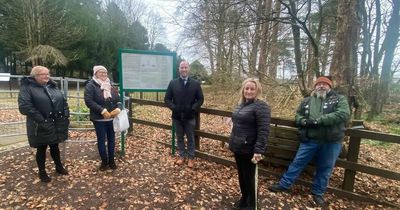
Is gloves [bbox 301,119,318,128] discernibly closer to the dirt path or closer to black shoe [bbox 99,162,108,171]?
the dirt path

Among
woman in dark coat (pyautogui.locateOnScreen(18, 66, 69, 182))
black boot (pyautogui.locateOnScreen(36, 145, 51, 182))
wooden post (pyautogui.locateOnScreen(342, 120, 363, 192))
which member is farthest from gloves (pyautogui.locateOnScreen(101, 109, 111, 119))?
wooden post (pyautogui.locateOnScreen(342, 120, 363, 192))

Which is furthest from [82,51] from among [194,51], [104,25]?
[194,51]

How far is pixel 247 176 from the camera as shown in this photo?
12.2ft

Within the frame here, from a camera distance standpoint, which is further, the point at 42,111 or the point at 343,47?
the point at 343,47

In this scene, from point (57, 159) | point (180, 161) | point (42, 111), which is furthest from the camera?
point (180, 161)

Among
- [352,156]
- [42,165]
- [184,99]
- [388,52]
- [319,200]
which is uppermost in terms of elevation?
[388,52]

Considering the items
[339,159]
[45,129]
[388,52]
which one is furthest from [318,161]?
[388,52]

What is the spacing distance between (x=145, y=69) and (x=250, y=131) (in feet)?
9.03

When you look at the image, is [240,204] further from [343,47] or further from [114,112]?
[343,47]

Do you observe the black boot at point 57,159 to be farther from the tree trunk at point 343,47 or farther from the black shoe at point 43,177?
the tree trunk at point 343,47

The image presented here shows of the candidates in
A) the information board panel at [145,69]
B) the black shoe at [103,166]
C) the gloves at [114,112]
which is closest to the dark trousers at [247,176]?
the gloves at [114,112]

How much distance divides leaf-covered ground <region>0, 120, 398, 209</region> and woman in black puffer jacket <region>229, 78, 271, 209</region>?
0.63m

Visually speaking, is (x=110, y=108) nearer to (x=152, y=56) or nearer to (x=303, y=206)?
(x=152, y=56)

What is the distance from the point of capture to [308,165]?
461 centimetres
